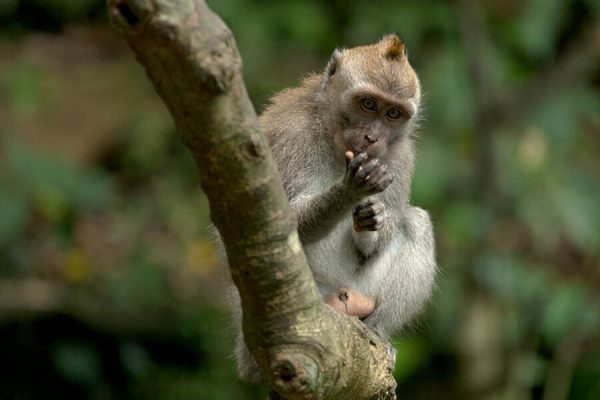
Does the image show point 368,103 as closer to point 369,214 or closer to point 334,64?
point 334,64

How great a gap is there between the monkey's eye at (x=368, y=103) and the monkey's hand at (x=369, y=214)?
0.69 meters

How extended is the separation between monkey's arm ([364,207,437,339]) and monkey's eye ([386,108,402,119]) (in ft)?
2.64

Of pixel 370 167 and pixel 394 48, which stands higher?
pixel 394 48

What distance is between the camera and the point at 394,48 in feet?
20.4

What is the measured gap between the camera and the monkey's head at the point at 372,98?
20.0ft

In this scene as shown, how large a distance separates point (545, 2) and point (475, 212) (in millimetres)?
2099

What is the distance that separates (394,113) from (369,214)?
0.85 meters

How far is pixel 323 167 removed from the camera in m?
6.27

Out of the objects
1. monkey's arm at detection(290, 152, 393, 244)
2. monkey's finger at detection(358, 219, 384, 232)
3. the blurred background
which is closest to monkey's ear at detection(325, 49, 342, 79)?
monkey's arm at detection(290, 152, 393, 244)

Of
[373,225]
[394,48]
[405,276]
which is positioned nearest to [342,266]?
[405,276]

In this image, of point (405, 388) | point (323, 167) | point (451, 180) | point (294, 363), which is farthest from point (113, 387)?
point (294, 363)

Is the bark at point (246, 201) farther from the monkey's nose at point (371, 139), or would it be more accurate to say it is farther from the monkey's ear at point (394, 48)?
the monkey's ear at point (394, 48)

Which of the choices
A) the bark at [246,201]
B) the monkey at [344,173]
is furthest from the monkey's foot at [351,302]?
the bark at [246,201]

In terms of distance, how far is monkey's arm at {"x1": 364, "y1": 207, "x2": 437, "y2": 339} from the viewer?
6.59 meters
